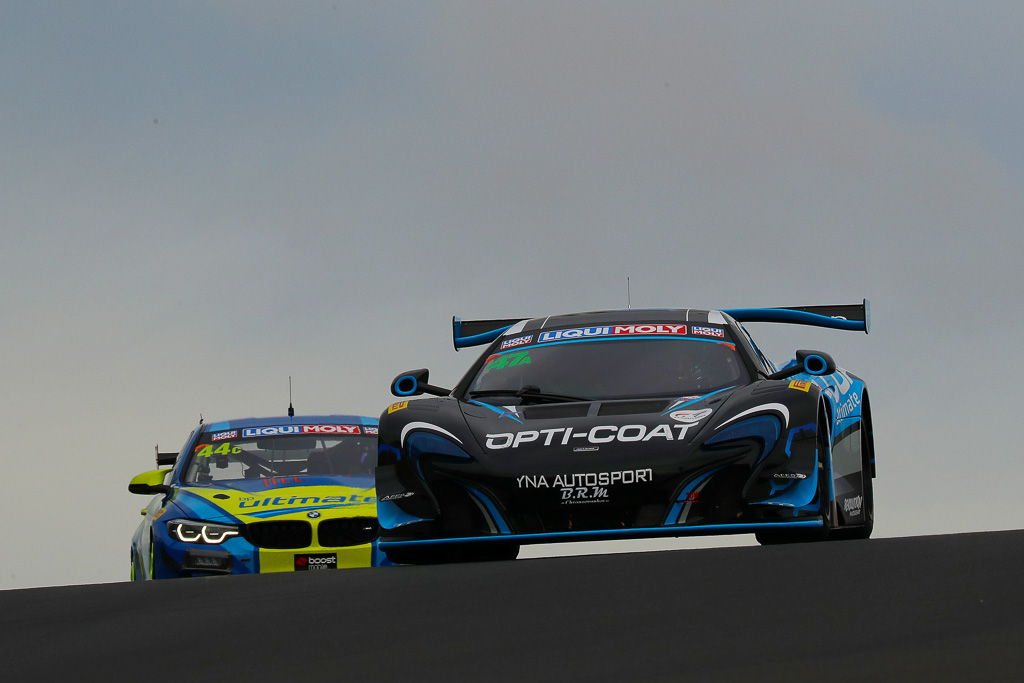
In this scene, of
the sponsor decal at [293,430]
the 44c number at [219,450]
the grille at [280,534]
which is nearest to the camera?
the grille at [280,534]

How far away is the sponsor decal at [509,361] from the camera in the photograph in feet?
29.8

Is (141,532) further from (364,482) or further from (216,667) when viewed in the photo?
(216,667)

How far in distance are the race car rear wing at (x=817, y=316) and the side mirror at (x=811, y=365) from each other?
2760mm

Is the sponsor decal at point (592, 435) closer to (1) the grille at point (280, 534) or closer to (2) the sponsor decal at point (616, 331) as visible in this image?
(2) the sponsor decal at point (616, 331)

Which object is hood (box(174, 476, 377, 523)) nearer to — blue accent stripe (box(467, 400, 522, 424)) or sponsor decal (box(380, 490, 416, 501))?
blue accent stripe (box(467, 400, 522, 424))

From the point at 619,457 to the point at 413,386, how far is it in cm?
203

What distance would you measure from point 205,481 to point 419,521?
10.7 feet

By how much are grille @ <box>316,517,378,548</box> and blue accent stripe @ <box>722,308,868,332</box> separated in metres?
3.18

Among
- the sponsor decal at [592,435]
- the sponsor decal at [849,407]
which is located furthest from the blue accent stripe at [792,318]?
the sponsor decal at [592,435]

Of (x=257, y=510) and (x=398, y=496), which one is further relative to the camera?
(x=257, y=510)

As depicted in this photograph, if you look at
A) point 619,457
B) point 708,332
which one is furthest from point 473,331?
point 619,457

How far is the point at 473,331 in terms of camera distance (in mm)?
11555

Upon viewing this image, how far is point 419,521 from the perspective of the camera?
25.6 ft

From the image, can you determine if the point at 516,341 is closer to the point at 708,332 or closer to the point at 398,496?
the point at 708,332
